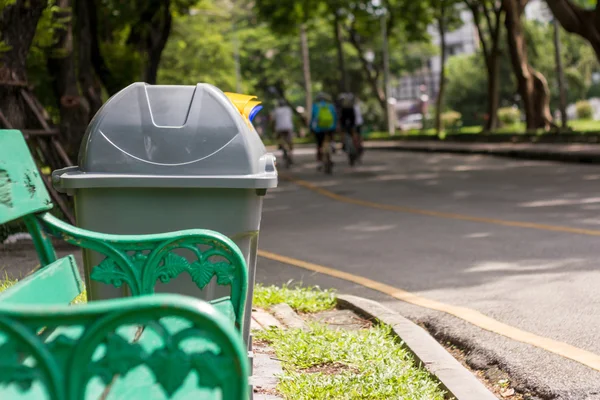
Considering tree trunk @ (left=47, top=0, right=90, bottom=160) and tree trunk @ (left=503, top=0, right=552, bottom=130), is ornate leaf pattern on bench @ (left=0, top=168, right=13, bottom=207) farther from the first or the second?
tree trunk @ (left=503, top=0, right=552, bottom=130)

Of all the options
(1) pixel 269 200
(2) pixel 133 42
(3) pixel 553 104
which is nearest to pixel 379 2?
(2) pixel 133 42

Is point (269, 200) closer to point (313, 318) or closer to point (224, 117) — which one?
point (313, 318)

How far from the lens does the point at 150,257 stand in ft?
12.2

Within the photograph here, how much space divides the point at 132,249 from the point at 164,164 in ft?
1.84

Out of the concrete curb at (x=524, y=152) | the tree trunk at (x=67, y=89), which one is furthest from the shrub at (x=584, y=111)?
the tree trunk at (x=67, y=89)

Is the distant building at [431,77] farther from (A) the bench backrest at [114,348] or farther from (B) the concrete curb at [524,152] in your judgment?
(A) the bench backrest at [114,348]

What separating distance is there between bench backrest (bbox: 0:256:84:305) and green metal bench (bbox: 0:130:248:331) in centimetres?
10

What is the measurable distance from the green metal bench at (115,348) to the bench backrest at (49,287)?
2.22 ft

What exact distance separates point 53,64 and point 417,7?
87.0 ft

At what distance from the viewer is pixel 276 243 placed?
1062 cm

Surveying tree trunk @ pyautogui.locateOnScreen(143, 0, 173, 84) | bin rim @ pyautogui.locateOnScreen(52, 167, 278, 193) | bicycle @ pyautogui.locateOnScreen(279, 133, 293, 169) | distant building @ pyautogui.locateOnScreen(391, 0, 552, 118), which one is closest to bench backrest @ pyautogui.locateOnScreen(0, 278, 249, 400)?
bin rim @ pyautogui.locateOnScreen(52, 167, 278, 193)

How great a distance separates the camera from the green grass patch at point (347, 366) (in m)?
4.43

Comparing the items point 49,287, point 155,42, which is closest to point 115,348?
point 49,287

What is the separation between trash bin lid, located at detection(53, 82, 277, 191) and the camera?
163 inches
